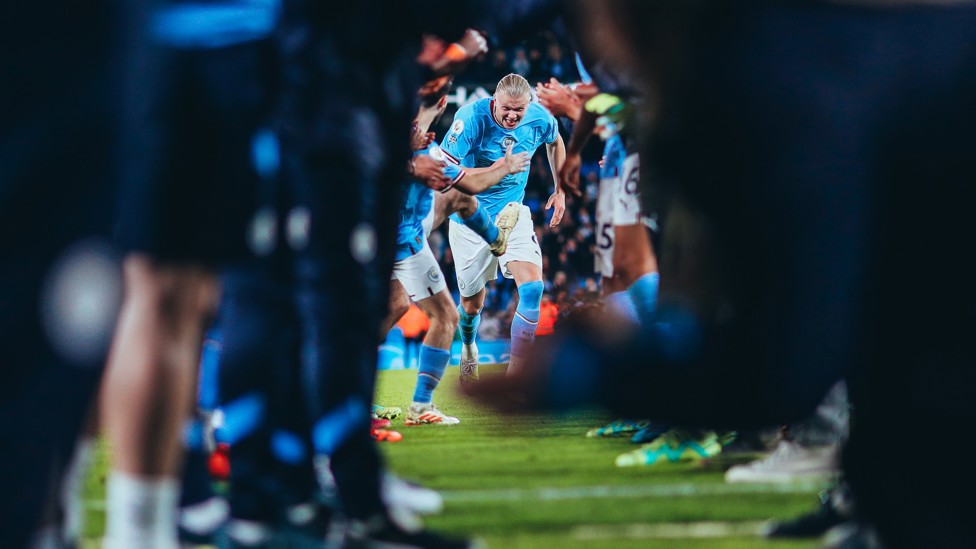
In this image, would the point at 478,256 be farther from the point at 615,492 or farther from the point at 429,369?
the point at 615,492

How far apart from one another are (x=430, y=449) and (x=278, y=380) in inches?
83.9

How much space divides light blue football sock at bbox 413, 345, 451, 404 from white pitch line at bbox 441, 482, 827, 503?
8.97 feet

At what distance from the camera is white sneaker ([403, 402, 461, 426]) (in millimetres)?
5844

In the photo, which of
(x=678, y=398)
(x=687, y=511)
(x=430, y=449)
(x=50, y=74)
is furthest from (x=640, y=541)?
(x=430, y=449)

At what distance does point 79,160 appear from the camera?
1.46m

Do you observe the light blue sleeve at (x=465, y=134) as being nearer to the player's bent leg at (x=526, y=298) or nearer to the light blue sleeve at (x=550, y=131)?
the light blue sleeve at (x=550, y=131)

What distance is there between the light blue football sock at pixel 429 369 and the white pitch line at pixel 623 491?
273 cm

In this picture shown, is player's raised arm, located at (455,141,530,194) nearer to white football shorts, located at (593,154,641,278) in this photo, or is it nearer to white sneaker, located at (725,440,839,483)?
white football shorts, located at (593,154,641,278)

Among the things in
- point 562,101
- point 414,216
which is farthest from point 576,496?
point 414,216

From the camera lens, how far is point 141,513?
1670 millimetres

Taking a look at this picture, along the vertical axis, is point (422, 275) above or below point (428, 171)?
below

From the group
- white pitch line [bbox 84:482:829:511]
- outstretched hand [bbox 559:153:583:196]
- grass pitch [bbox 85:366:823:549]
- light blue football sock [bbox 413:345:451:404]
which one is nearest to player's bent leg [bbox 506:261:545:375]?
light blue football sock [bbox 413:345:451:404]

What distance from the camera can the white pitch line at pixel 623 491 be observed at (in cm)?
305

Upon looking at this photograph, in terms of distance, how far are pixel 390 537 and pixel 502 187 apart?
532cm
